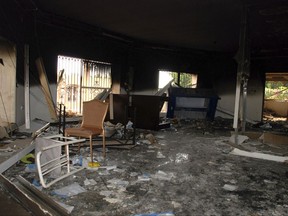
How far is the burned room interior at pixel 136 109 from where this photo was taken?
273cm

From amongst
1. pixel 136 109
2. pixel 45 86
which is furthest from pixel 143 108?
pixel 45 86

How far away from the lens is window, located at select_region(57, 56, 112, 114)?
7508 millimetres

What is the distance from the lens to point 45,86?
20.5ft

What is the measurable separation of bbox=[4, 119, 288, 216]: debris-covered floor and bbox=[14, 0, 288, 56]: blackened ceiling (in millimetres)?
2893

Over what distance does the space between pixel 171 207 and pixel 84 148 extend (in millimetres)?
2472

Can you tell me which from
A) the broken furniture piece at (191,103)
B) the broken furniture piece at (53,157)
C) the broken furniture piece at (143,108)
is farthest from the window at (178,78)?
the broken furniture piece at (53,157)

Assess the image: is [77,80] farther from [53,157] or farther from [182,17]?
[53,157]

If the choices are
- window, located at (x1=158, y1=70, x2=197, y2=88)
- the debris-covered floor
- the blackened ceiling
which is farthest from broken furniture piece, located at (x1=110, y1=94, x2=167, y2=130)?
window, located at (x1=158, y1=70, x2=197, y2=88)

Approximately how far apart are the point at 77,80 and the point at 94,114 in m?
4.03

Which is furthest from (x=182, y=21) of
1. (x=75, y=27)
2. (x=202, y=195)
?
(x=202, y=195)

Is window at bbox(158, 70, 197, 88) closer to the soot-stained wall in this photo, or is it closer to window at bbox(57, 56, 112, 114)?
the soot-stained wall

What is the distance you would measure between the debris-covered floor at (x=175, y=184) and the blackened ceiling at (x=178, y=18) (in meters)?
2.89

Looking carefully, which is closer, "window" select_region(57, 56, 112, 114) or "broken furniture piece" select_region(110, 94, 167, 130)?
"broken furniture piece" select_region(110, 94, 167, 130)

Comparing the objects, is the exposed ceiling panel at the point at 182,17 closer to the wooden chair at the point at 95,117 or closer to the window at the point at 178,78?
the window at the point at 178,78
